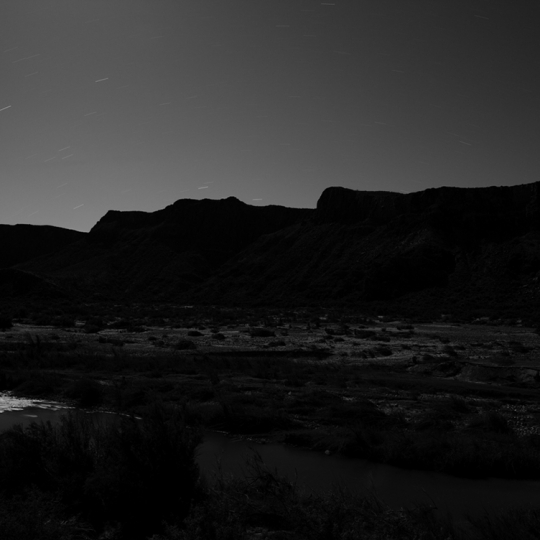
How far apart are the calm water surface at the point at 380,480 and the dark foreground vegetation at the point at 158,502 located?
1.88 feet

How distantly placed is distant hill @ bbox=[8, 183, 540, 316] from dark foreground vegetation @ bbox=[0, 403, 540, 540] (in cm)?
5248

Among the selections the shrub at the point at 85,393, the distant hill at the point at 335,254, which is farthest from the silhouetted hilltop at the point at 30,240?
the shrub at the point at 85,393

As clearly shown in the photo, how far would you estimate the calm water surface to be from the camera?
834cm

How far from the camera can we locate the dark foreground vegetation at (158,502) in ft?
20.3

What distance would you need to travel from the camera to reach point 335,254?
314 feet

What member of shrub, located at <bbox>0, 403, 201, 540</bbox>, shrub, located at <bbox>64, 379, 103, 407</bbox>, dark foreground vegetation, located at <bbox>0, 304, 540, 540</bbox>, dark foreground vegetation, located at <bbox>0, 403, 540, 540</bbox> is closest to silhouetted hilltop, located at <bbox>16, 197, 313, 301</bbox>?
dark foreground vegetation, located at <bbox>0, 304, 540, 540</bbox>

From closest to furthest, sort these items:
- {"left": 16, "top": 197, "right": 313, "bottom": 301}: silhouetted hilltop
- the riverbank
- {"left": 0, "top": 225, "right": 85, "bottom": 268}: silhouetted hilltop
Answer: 1. the riverbank
2. {"left": 16, "top": 197, "right": 313, "bottom": 301}: silhouetted hilltop
3. {"left": 0, "top": 225, "right": 85, "bottom": 268}: silhouetted hilltop

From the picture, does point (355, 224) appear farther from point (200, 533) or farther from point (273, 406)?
point (200, 533)

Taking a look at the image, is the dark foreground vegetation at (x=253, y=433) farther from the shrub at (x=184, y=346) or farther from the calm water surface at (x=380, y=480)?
the shrub at (x=184, y=346)

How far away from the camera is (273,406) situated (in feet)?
45.6

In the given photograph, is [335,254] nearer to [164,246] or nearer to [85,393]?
[164,246]

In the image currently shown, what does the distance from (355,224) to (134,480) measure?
96632 mm

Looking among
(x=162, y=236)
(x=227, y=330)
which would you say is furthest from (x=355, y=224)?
(x=227, y=330)

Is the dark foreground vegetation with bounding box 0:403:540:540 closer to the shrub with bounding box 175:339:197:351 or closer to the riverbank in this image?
the riverbank
